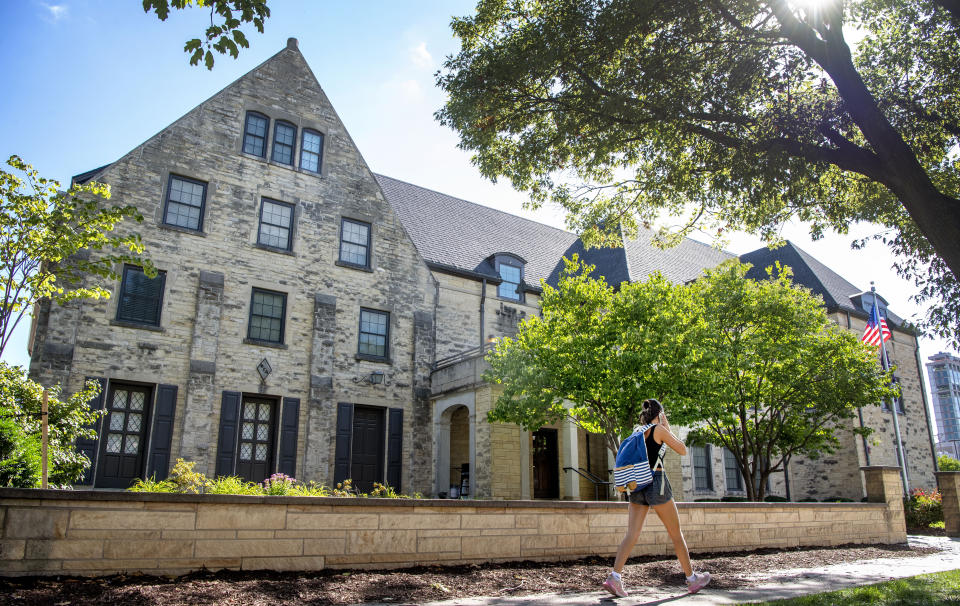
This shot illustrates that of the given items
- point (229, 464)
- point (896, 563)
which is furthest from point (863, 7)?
point (229, 464)

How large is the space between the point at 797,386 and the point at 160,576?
17.7m

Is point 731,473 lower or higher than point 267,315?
lower

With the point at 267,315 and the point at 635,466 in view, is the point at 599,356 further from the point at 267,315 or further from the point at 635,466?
the point at 267,315

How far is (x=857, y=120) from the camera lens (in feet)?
29.4

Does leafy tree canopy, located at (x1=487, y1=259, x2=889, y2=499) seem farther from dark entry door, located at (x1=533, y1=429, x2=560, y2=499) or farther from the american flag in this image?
dark entry door, located at (x1=533, y1=429, x2=560, y2=499)

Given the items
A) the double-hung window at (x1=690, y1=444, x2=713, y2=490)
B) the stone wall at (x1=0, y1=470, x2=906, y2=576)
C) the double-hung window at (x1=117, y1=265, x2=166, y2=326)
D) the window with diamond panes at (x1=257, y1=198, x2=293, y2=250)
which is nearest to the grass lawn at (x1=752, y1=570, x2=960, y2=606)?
the stone wall at (x1=0, y1=470, x2=906, y2=576)

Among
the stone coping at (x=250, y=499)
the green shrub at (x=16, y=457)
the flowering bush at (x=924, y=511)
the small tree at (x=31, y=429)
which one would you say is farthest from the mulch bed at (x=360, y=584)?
the flowering bush at (x=924, y=511)

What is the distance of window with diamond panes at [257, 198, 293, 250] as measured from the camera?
2005 cm

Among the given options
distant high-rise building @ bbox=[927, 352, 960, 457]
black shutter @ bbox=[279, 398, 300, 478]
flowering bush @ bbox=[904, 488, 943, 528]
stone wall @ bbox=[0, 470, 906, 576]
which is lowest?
flowering bush @ bbox=[904, 488, 943, 528]

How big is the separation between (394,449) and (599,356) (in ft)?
26.6

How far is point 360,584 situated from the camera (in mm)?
6625

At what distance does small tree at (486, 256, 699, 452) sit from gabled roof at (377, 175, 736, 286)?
8.14 meters

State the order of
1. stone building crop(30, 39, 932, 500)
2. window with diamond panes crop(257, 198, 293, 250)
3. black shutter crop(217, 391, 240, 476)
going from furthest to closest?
window with diamond panes crop(257, 198, 293, 250)
black shutter crop(217, 391, 240, 476)
stone building crop(30, 39, 932, 500)

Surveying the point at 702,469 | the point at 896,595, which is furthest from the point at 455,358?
the point at 896,595
